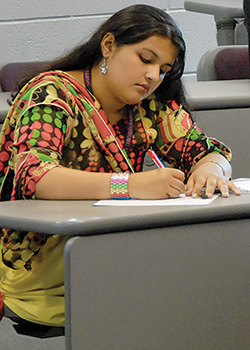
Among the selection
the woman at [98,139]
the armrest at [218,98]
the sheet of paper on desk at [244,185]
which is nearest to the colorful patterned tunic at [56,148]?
the woman at [98,139]

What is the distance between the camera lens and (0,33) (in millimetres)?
3041

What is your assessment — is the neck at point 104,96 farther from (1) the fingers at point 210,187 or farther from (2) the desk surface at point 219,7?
(2) the desk surface at point 219,7

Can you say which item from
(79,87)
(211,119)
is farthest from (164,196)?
(211,119)

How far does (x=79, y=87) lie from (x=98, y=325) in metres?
0.60

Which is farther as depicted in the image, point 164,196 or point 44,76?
point 44,76

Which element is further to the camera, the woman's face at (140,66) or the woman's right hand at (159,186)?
the woman's face at (140,66)

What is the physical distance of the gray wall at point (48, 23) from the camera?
3057 millimetres

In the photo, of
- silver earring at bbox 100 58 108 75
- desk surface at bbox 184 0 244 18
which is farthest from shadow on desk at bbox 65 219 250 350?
desk surface at bbox 184 0 244 18

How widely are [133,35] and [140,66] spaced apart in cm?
7

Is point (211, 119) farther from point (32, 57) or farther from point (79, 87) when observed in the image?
point (32, 57)

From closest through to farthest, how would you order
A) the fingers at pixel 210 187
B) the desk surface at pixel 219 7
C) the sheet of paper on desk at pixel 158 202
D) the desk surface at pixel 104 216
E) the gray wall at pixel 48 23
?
the desk surface at pixel 104 216 < the sheet of paper on desk at pixel 158 202 < the fingers at pixel 210 187 < the desk surface at pixel 219 7 < the gray wall at pixel 48 23

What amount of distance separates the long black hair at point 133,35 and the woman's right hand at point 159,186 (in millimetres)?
328

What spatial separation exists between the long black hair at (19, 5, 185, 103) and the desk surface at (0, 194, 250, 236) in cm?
42

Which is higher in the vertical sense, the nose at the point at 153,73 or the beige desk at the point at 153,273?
the nose at the point at 153,73
